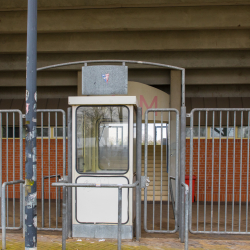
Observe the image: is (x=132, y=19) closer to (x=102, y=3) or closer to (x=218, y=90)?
(x=102, y=3)

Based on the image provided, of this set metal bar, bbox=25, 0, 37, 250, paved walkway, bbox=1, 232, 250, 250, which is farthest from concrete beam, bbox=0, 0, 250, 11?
paved walkway, bbox=1, 232, 250, 250

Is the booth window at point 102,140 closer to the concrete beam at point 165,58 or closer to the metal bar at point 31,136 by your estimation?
the metal bar at point 31,136

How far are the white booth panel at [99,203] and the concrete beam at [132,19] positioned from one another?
4.47 metres

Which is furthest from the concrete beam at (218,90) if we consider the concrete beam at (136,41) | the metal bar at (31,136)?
the metal bar at (31,136)

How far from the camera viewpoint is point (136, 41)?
8859 mm

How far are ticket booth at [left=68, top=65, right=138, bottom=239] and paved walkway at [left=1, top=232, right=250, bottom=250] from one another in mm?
197

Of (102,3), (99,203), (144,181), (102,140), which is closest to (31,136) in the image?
(102,140)

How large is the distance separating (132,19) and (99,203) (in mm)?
4875

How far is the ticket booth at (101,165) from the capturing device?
5.18 metres

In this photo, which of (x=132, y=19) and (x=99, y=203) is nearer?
(x=99, y=203)

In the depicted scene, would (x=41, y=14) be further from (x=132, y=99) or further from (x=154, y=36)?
(x=132, y=99)

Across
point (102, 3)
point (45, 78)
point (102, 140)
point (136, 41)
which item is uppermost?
point (102, 3)

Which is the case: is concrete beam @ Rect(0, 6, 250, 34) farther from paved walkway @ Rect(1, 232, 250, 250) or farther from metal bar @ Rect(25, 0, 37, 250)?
paved walkway @ Rect(1, 232, 250, 250)

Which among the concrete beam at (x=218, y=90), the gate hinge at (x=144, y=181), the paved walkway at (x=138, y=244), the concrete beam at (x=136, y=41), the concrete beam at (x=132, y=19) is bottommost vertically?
the paved walkway at (x=138, y=244)
